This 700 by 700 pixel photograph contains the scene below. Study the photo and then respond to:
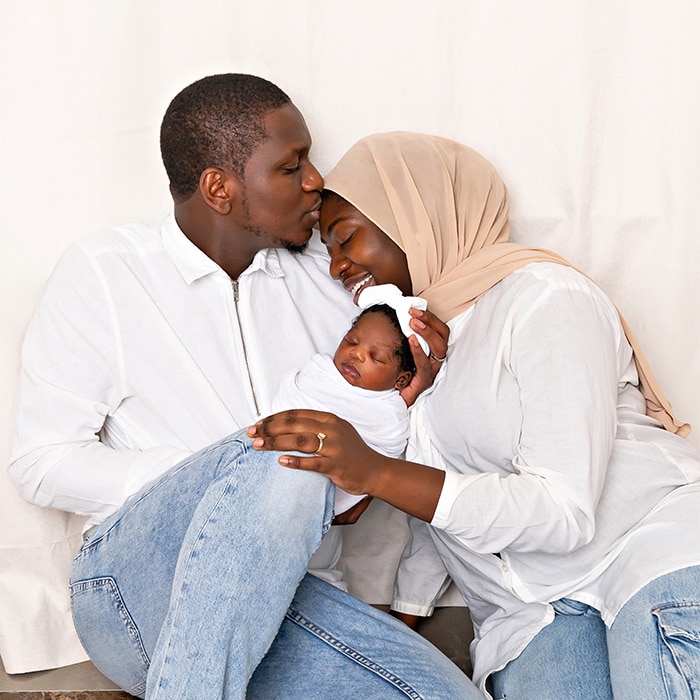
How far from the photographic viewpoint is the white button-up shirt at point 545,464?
1429mm

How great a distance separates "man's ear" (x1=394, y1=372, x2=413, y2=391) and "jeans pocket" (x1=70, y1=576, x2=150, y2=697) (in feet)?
1.99

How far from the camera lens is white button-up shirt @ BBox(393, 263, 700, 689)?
143 cm

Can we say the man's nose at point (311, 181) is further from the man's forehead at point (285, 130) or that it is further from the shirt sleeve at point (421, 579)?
the shirt sleeve at point (421, 579)

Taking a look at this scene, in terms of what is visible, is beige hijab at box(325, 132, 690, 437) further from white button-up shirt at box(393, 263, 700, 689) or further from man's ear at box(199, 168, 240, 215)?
man's ear at box(199, 168, 240, 215)

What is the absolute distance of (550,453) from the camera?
57.0 inches

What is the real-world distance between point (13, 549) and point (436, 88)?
135 cm

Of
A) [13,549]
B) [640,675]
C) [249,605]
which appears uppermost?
[249,605]

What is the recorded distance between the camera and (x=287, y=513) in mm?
1296

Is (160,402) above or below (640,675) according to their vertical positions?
above

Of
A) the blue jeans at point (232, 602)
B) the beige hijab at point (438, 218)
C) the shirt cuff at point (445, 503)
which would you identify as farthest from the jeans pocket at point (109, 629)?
the beige hijab at point (438, 218)

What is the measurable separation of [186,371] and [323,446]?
51 centimetres

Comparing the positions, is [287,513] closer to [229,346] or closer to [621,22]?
[229,346]

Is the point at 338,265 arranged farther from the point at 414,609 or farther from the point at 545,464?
the point at 414,609

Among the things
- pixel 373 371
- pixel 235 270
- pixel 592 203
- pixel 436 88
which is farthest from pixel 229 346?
pixel 592 203
